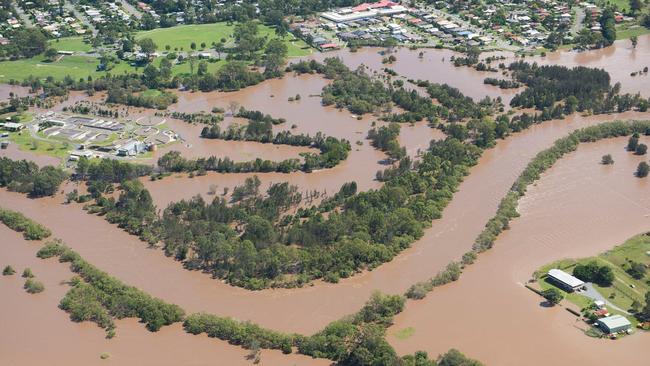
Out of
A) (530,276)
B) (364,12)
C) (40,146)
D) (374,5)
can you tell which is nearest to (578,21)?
(374,5)

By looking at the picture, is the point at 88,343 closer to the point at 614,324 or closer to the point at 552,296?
the point at 552,296

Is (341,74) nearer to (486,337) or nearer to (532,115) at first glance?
(532,115)

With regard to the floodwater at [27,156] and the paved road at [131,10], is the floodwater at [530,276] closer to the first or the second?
the floodwater at [27,156]

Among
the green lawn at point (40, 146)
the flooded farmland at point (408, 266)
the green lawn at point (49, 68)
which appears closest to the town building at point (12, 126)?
the green lawn at point (40, 146)

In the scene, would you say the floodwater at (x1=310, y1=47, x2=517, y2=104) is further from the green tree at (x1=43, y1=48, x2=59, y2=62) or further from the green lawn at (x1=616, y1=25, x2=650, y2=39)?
the green tree at (x1=43, y1=48, x2=59, y2=62)

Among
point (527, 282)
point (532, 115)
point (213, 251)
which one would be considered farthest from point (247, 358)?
point (532, 115)

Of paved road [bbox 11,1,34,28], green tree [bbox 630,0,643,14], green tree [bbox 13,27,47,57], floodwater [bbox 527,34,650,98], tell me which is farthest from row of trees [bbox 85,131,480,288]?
green tree [bbox 630,0,643,14]
